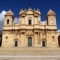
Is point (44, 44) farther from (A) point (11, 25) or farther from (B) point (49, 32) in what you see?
(A) point (11, 25)

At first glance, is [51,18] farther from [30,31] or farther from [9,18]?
[9,18]

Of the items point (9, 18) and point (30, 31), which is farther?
point (9, 18)

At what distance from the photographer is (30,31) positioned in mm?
41750

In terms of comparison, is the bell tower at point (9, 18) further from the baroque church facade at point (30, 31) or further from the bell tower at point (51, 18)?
the bell tower at point (51, 18)

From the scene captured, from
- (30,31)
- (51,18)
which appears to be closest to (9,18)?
(30,31)

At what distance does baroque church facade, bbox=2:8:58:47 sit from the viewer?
41.1 m

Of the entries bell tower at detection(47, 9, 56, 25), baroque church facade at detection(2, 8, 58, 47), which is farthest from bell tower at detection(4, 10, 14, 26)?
bell tower at detection(47, 9, 56, 25)

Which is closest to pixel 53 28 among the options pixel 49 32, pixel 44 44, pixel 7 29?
pixel 49 32

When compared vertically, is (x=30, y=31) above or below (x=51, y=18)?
below

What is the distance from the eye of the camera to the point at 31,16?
43.5 meters

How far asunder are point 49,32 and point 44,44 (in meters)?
3.55

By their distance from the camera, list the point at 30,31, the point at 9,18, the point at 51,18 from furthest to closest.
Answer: the point at 9,18, the point at 51,18, the point at 30,31

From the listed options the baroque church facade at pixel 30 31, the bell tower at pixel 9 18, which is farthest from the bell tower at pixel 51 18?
the bell tower at pixel 9 18

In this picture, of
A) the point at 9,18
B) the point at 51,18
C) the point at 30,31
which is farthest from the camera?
the point at 9,18
